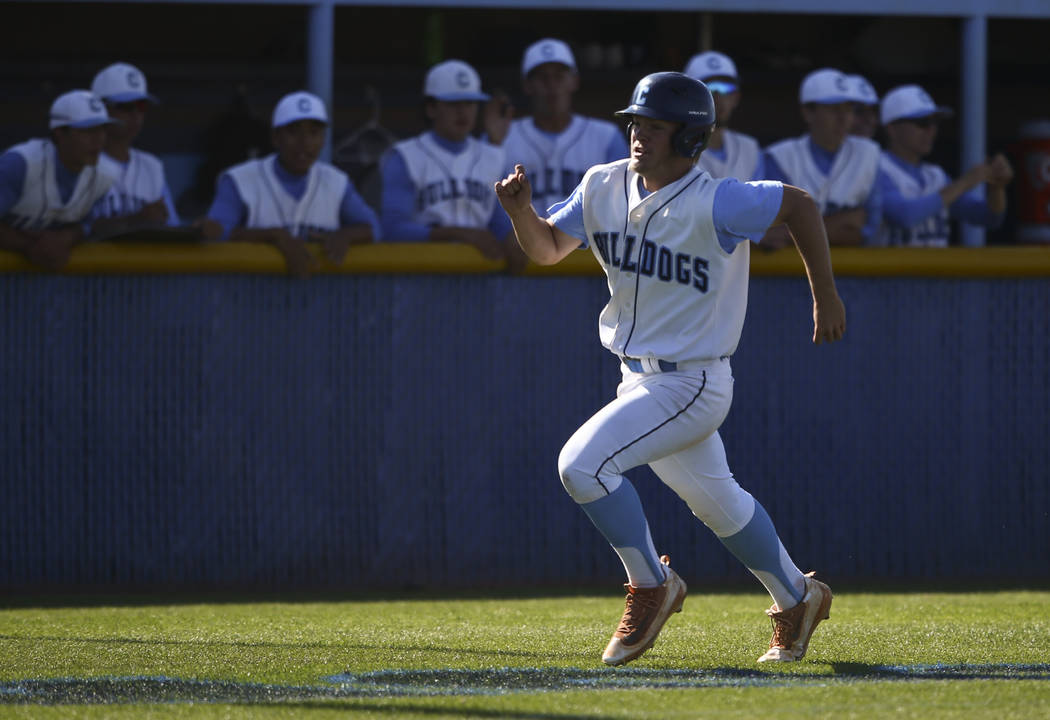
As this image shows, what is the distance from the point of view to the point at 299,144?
7250mm

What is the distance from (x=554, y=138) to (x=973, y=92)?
2641 mm

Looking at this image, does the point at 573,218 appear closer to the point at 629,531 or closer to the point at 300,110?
the point at 629,531

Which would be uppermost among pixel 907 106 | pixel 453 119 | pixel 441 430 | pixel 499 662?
pixel 907 106

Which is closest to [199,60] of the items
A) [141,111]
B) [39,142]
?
[141,111]

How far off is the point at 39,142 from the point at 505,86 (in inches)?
175

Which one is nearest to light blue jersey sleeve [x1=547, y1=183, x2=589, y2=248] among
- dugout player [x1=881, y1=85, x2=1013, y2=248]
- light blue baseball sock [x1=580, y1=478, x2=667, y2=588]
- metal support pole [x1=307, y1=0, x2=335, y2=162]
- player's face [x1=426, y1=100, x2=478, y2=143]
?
light blue baseball sock [x1=580, y1=478, x2=667, y2=588]

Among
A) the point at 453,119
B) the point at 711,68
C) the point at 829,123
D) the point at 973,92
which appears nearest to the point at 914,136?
the point at 829,123

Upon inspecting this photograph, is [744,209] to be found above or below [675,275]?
above

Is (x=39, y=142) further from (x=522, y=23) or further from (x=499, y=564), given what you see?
(x=522, y=23)

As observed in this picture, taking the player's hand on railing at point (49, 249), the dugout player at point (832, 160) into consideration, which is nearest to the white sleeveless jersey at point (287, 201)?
the player's hand on railing at point (49, 249)

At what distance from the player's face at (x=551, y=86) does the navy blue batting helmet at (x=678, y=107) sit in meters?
3.24

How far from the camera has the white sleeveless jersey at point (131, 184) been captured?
23.7ft

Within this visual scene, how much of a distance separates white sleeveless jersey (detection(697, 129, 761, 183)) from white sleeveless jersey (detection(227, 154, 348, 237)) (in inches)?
67.2

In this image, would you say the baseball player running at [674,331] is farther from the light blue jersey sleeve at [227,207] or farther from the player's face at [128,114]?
the player's face at [128,114]
